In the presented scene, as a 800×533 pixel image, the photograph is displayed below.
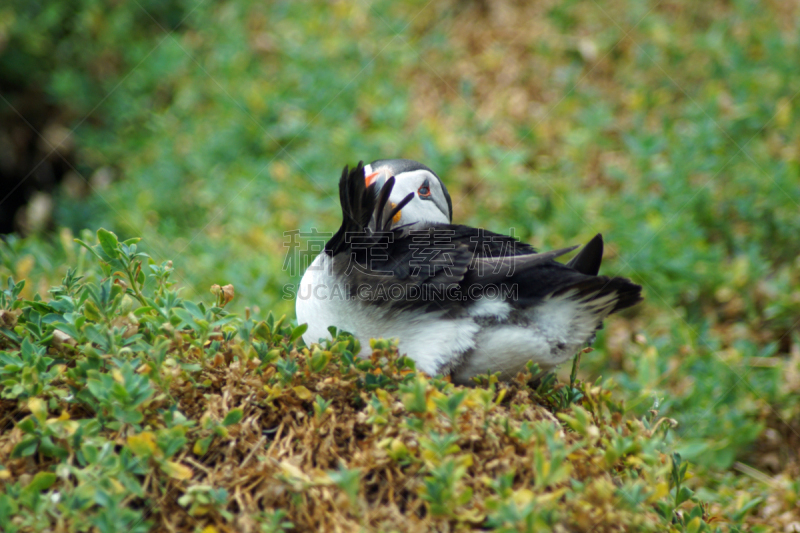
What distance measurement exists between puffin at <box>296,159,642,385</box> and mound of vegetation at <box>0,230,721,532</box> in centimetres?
17

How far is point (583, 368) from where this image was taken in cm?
392

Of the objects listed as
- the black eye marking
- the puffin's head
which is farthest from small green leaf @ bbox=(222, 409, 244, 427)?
the black eye marking

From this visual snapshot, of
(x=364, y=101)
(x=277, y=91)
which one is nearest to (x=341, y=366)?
(x=364, y=101)

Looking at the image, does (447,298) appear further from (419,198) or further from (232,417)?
(232,417)

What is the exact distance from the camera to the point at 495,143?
16.5ft

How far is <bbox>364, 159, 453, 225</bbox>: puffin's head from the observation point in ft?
8.50

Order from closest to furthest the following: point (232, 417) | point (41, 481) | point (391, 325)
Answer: point (41, 481) < point (232, 417) < point (391, 325)

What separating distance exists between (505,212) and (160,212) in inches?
103

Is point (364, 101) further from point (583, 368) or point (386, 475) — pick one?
point (386, 475)

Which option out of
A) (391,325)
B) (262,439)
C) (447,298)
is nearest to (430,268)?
(447,298)

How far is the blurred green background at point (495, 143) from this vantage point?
3680 millimetres

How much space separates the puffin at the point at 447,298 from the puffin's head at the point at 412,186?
33 centimetres

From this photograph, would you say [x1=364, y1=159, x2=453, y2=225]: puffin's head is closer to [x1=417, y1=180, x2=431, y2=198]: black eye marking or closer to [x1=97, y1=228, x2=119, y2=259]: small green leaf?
[x1=417, y1=180, x2=431, y2=198]: black eye marking

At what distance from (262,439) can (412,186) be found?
129cm
